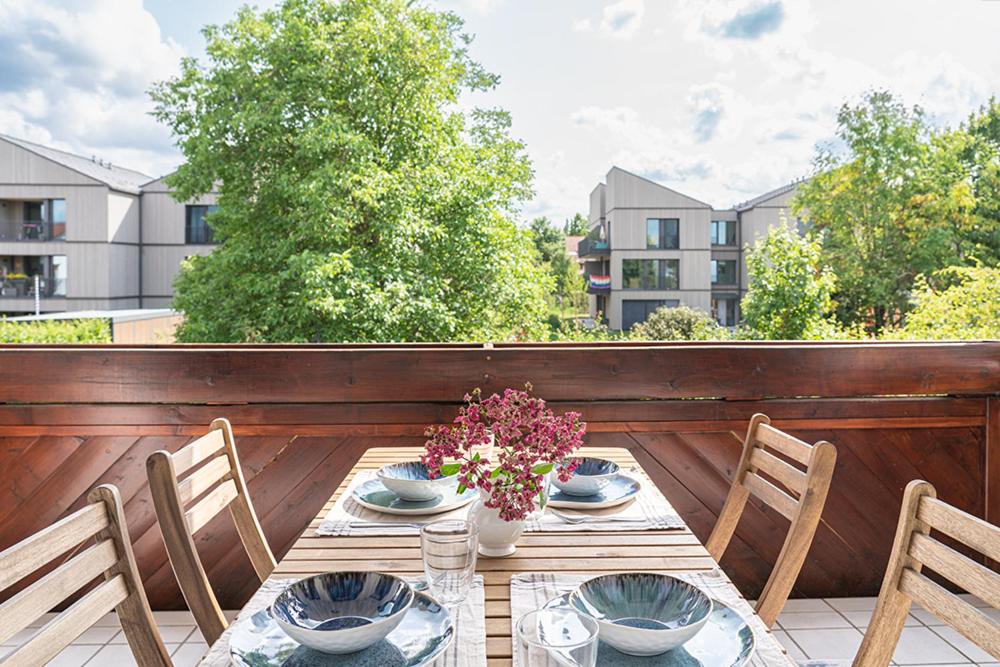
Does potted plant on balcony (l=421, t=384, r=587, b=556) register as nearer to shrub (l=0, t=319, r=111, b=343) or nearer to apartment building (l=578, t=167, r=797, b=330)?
shrub (l=0, t=319, r=111, b=343)

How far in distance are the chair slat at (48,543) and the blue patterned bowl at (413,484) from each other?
1.95 feet

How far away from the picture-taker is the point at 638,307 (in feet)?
66.8

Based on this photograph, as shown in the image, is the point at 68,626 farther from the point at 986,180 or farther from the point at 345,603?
the point at 986,180

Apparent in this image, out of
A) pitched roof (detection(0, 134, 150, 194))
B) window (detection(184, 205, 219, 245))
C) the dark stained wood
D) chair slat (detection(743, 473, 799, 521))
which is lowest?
chair slat (detection(743, 473, 799, 521))

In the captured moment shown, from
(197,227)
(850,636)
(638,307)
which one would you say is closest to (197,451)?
(850,636)

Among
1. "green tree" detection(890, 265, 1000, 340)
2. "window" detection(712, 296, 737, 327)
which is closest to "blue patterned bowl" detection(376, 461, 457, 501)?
"green tree" detection(890, 265, 1000, 340)

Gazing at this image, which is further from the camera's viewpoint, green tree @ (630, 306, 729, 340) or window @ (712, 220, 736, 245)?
window @ (712, 220, 736, 245)

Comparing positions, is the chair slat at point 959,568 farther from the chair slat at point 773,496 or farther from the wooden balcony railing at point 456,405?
the wooden balcony railing at point 456,405

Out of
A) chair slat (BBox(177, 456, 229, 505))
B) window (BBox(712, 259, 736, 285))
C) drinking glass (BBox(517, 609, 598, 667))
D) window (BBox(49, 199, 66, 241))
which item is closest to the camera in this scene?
Result: drinking glass (BBox(517, 609, 598, 667))

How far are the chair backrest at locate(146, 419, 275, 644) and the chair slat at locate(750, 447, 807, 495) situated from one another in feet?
3.74

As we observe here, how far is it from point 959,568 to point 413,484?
0.96 meters

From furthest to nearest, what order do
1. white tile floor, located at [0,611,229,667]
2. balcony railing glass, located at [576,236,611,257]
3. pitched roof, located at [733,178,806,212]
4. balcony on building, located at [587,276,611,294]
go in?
balcony railing glass, located at [576,236,611,257], balcony on building, located at [587,276,611,294], pitched roof, located at [733,178,806,212], white tile floor, located at [0,611,229,667]

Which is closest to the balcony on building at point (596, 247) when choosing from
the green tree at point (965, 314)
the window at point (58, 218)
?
the window at point (58, 218)

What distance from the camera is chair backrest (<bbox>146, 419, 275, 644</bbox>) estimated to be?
4.46ft
